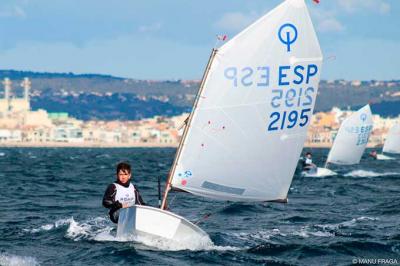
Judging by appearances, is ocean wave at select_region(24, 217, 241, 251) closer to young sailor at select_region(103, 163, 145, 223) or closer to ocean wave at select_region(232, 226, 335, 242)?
young sailor at select_region(103, 163, 145, 223)

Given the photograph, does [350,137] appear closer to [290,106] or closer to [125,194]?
[290,106]

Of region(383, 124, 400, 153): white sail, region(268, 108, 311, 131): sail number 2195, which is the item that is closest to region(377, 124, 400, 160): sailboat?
region(383, 124, 400, 153): white sail

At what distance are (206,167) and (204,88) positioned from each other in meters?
1.82

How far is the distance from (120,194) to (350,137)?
1918 inches

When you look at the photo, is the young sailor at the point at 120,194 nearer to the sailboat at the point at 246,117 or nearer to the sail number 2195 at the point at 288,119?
the sailboat at the point at 246,117

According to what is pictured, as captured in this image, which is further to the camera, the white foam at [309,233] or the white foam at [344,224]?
the white foam at [344,224]

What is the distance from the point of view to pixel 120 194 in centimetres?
2116

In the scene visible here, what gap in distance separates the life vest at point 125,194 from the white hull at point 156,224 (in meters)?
0.39

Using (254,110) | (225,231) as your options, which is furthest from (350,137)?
(254,110)

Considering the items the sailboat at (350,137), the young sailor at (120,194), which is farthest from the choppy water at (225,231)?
the sailboat at (350,137)

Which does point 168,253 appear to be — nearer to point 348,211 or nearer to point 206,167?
point 206,167

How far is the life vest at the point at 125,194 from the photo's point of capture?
21.1 meters

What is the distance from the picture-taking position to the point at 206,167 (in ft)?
69.1

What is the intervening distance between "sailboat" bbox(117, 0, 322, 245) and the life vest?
0.43 meters
